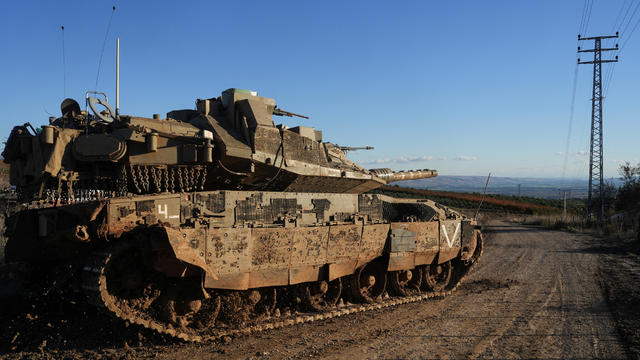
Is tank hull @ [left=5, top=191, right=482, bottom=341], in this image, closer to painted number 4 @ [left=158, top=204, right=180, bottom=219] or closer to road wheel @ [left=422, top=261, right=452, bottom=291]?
painted number 4 @ [left=158, top=204, right=180, bottom=219]

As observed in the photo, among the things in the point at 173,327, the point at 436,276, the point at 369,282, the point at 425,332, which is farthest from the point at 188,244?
the point at 436,276

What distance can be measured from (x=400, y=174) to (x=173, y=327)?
860 cm

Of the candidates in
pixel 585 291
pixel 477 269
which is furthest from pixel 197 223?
pixel 477 269

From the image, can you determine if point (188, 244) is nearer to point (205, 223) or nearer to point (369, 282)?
point (205, 223)

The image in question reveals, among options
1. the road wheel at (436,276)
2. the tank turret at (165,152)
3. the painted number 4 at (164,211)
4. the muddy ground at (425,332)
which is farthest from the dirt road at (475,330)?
the tank turret at (165,152)

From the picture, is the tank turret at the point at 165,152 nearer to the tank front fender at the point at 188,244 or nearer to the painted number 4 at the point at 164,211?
the painted number 4 at the point at 164,211

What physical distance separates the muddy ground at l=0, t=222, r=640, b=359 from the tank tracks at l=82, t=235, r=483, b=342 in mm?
139

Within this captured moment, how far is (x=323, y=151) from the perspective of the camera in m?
11.0

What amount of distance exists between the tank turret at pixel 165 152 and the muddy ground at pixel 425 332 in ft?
7.64

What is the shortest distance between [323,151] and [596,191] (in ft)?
106

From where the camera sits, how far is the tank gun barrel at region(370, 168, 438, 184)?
515 inches

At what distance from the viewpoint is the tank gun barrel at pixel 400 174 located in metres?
13.1

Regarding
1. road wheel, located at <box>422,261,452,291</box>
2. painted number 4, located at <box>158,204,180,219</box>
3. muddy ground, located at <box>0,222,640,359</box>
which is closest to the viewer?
muddy ground, located at <box>0,222,640,359</box>

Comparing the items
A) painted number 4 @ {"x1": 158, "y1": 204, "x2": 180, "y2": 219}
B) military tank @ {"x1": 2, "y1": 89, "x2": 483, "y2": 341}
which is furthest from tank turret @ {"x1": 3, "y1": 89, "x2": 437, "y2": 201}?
painted number 4 @ {"x1": 158, "y1": 204, "x2": 180, "y2": 219}
